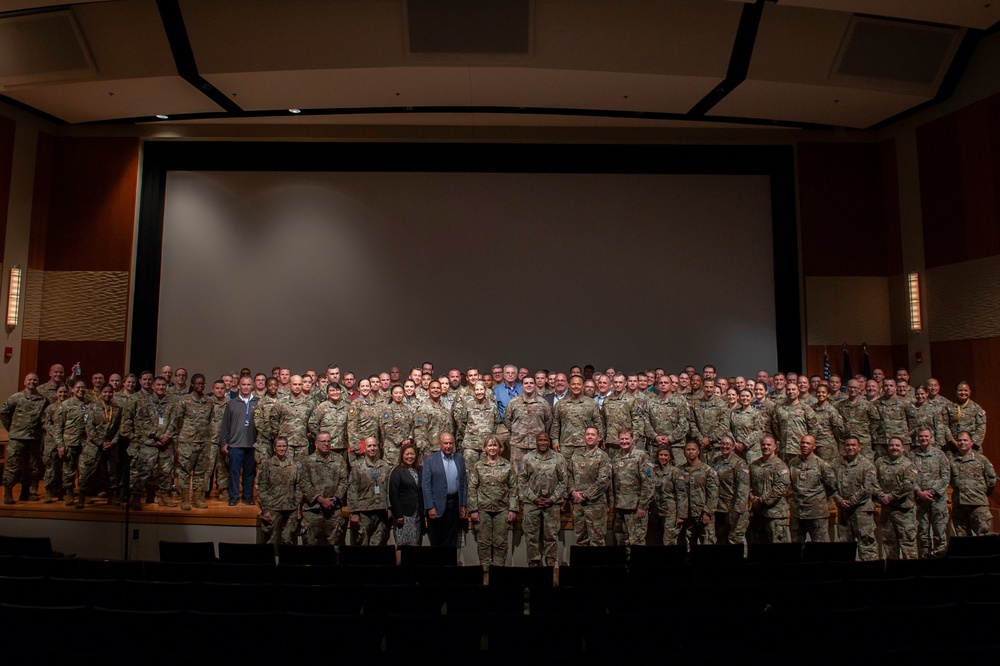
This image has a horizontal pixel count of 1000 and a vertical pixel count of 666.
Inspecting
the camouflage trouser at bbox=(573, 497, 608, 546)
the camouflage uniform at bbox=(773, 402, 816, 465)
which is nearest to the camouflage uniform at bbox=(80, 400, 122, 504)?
the camouflage trouser at bbox=(573, 497, 608, 546)

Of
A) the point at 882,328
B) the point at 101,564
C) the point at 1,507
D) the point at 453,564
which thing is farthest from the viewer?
the point at 882,328

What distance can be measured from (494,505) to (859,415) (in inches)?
211

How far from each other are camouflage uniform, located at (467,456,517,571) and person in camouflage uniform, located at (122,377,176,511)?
13.7ft

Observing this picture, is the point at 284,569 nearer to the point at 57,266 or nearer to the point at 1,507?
the point at 1,507

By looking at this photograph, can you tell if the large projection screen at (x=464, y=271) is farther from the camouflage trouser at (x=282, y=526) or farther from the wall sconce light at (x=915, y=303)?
the camouflage trouser at (x=282, y=526)

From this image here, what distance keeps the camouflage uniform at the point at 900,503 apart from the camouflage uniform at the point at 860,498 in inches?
7.6

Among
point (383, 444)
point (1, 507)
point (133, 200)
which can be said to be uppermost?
point (133, 200)

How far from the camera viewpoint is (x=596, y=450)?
707cm

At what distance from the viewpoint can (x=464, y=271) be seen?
39.8 feet

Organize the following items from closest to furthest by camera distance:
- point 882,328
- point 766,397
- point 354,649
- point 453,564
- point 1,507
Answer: point 354,649 < point 453,564 < point 1,507 < point 766,397 < point 882,328

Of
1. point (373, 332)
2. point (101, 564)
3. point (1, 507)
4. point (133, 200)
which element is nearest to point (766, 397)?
point (373, 332)

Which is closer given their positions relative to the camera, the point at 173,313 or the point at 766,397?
Result: the point at 766,397

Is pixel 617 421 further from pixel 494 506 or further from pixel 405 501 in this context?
pixel 405 501

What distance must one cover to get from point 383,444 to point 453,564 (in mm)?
3177
